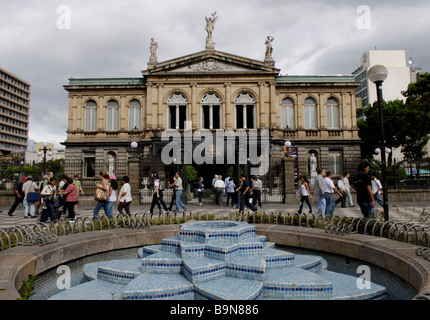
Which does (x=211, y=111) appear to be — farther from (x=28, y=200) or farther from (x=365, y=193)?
(x=365, y=193)

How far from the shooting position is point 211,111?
30000 mm

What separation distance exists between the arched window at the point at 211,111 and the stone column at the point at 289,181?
14.0 metres

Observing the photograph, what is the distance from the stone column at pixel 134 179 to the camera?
17.0 m

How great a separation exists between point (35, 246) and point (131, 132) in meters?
26.3

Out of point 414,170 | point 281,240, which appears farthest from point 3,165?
point 414,170

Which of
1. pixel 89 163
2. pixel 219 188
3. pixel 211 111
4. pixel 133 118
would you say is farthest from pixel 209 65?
pixel 219 188

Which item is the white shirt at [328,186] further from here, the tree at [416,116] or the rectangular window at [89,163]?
the rectangular window at [89,163]

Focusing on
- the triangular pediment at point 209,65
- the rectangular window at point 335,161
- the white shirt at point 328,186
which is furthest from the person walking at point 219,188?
the rectangular window at point 335,161

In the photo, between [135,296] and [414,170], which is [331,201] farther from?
[414,170]

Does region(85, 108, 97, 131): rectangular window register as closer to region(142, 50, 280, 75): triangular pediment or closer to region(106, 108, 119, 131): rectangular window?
region(106, 108, 119, 131): rectangular window

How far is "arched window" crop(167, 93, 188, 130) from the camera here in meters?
30.1

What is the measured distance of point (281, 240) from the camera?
6.46 m

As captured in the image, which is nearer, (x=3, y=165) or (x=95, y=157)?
(x=3, y=165)

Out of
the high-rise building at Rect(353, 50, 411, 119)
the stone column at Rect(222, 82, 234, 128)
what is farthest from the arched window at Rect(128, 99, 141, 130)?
the high-rise building at Rect(353, 50, 411, 119)
